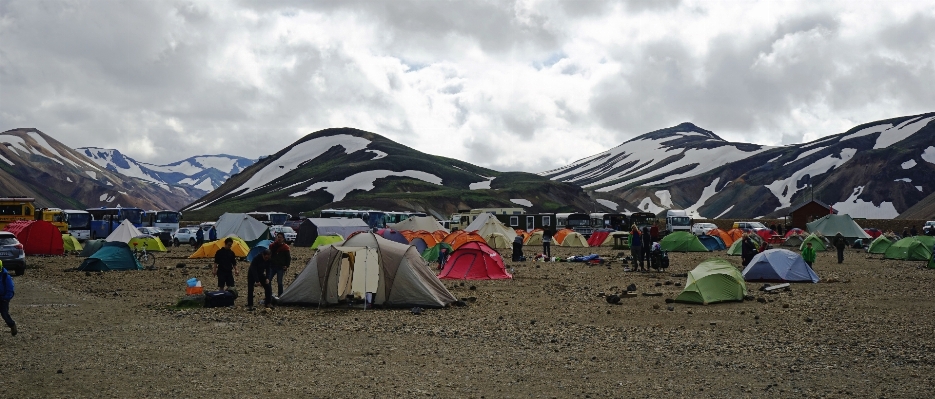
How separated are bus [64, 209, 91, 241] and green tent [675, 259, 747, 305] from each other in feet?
150

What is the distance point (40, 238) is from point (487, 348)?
35.9 meters

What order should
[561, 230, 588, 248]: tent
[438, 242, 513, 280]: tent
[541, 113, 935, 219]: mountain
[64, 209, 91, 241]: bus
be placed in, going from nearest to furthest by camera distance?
1. [438, 242, 513, 280]: tent
2. [64, 209, 91, 241]: bus
3. [561, 230, 588, 248]: tent
4. [541, 113, 935, 219]: mountain

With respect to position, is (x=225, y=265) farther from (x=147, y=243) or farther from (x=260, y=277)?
(x=147, y=243)

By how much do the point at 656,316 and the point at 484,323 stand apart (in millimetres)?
3884

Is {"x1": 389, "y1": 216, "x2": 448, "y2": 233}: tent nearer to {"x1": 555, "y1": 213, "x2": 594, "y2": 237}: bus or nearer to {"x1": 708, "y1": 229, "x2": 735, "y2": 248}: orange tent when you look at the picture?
{"x1": 555, "y1": 213, "x2": 594, "y2": 237}: bus

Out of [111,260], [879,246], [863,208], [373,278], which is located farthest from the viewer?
[863,208]

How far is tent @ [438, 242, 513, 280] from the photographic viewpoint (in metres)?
27.6

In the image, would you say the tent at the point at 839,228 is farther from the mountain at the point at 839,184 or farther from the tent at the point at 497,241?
the mountain at the point at 839,184

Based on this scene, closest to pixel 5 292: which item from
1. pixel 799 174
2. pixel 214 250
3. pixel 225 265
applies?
pixel 225 265

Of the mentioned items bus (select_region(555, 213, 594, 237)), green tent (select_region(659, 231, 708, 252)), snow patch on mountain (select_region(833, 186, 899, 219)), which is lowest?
green tent (select_region(659, 231, 708, 252))

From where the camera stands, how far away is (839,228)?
188ft

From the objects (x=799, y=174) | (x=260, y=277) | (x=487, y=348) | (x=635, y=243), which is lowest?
(x=487, y=348)

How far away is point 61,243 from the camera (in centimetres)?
4272

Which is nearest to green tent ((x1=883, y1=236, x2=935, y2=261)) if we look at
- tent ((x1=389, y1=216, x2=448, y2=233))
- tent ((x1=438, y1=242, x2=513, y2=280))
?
tent ((x1=438, y1=242, x2=513, y2=280))
